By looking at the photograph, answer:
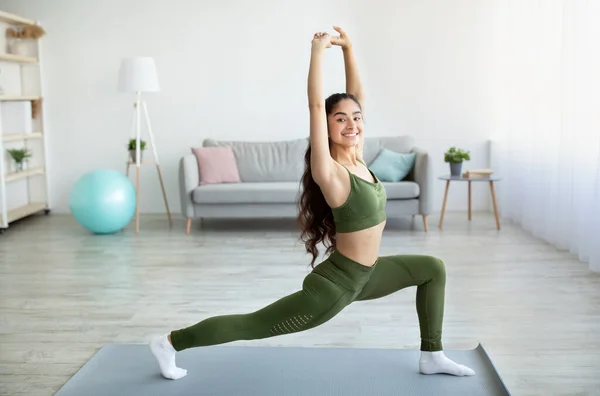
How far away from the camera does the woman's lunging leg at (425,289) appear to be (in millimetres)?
2773

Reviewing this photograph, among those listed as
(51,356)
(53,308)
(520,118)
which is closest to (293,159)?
(520,118)

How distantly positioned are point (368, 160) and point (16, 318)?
388cm

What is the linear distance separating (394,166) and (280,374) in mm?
3860

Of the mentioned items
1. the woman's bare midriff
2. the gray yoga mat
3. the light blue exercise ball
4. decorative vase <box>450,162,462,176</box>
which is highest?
the woman's bare midriff

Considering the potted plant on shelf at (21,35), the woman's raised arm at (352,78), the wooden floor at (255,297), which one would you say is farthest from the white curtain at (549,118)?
the potted plant on shelf at (21,35)

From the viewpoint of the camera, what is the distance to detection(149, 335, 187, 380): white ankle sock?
2.85m

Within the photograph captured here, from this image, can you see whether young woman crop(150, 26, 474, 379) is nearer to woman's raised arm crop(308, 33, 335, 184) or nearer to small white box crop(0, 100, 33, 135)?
woman's raised arm crop(308, 33, 335, 184)

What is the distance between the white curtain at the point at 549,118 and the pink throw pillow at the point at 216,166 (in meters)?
2.58

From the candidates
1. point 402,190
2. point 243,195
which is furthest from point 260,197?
point 402,190

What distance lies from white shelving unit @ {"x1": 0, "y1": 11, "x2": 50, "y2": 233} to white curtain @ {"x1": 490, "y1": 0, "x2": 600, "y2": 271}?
4.54 meters

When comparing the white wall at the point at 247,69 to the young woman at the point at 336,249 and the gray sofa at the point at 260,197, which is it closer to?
→ the gray sofa at the point at 260,197

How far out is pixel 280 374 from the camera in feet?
9.84

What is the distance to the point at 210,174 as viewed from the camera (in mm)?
6723

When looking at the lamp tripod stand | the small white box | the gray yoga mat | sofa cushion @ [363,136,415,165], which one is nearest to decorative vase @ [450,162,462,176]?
sofa cushion @ [363,136,415,165]
